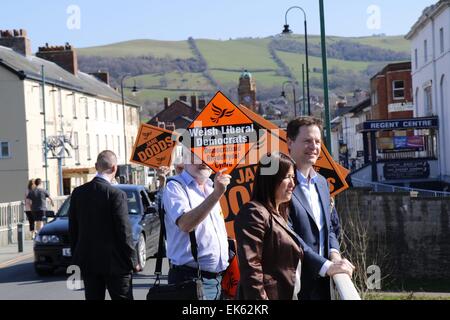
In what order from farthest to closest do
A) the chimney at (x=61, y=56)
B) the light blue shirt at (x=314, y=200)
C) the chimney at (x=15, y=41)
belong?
the chimney at (x=61, y=56), the chimney at (x=15, y=41), the light blue shirt at (x=314, y=200)

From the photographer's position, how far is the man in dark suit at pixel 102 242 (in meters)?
7.38

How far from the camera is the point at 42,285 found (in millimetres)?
14086

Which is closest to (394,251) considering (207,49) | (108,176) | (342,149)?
(108,176)

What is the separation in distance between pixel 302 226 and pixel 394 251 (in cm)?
2439

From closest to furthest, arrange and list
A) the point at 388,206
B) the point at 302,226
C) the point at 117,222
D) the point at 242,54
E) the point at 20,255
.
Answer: the point at 302,226, the point at 117,222, the point at 20,255, the point at 388,206, the point at 242,54

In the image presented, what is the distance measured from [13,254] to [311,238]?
55.7 ft

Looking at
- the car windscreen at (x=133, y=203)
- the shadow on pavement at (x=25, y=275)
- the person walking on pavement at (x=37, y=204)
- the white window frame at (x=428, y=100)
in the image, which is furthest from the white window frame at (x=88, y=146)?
the car windscreen at (x=133, y=203)

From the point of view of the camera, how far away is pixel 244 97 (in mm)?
62344

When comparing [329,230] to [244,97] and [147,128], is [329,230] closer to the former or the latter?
[147,128]

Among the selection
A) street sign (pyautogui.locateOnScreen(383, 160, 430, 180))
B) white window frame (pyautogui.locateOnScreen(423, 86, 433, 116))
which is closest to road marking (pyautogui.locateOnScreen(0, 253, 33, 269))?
street sign (pyautogui.locateOnScreen(383, 160, 430, 180))

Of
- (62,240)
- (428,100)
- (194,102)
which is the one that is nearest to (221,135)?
(62,240)

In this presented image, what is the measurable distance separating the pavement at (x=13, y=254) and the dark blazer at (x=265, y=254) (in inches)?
555

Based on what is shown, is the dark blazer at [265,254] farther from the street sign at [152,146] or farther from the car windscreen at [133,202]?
the car windscreen at [133,202]

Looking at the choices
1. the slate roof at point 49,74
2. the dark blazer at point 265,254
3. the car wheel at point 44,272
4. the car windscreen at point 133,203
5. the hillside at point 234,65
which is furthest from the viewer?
the hillside at point 234,65
